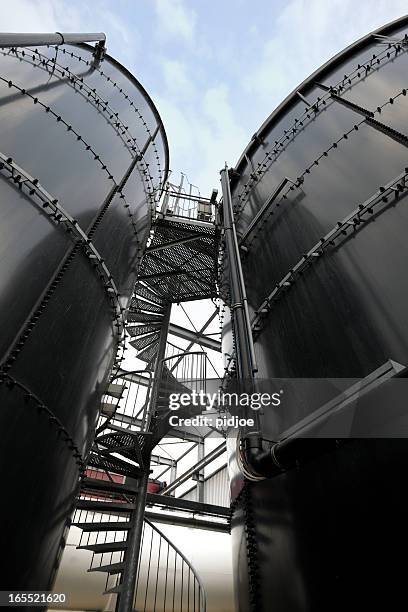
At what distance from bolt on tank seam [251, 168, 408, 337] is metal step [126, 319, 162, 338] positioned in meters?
9.48

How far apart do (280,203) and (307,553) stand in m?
4.64

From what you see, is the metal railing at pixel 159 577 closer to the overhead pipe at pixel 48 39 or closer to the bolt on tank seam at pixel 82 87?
the bolt on tank seam at pixel 82 87

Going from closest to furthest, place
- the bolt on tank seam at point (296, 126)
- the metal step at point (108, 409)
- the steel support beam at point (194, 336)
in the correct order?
the bolt on tank seam at point (296, 126)
the metal step at point (108, 409)
the steel support beam at point (194, 336)

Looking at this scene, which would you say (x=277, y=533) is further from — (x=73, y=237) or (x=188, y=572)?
(x=188, y=572)

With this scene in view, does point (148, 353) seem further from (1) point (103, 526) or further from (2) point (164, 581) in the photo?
(1) point (103, 526)

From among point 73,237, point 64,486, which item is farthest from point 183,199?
point 64,486

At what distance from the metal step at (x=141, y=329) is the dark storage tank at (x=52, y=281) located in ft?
24.5

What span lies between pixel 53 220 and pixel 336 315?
3372 millimetres

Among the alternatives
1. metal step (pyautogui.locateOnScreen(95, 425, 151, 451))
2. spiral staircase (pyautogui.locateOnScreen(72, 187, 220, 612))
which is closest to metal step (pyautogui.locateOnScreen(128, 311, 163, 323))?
spiral staircase (pyautogui.locateOnScreen(72, 187, 220, 612))

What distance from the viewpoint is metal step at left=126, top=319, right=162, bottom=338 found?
14406 mm

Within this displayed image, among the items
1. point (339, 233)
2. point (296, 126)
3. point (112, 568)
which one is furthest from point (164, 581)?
point (296, 126)

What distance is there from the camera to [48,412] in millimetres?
3820

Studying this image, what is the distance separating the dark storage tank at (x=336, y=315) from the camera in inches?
112

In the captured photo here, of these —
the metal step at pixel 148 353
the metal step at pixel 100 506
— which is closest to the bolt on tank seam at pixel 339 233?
the metal step at pixel 100 506
